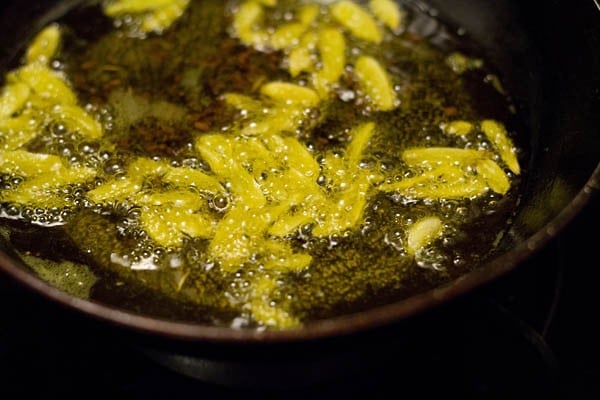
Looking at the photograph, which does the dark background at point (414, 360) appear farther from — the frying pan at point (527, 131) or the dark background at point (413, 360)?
the frying pan at point (527, 131)

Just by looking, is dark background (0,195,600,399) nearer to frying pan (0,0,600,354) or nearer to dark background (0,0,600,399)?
dark background (0,0,600,399)

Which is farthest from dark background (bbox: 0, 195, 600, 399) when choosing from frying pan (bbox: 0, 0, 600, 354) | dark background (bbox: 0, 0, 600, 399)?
frying pan (bbox: 0, 0, 600, 354)

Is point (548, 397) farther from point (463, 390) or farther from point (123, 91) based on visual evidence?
point (123, 91)

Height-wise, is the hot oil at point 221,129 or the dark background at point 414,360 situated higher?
the hot oil at point 221,129

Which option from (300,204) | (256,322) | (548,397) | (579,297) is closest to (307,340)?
(256,322)

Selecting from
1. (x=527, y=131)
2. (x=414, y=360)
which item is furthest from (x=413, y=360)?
(x=527, y=131)

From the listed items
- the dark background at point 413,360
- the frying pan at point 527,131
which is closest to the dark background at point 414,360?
the dark background at point 413,360
